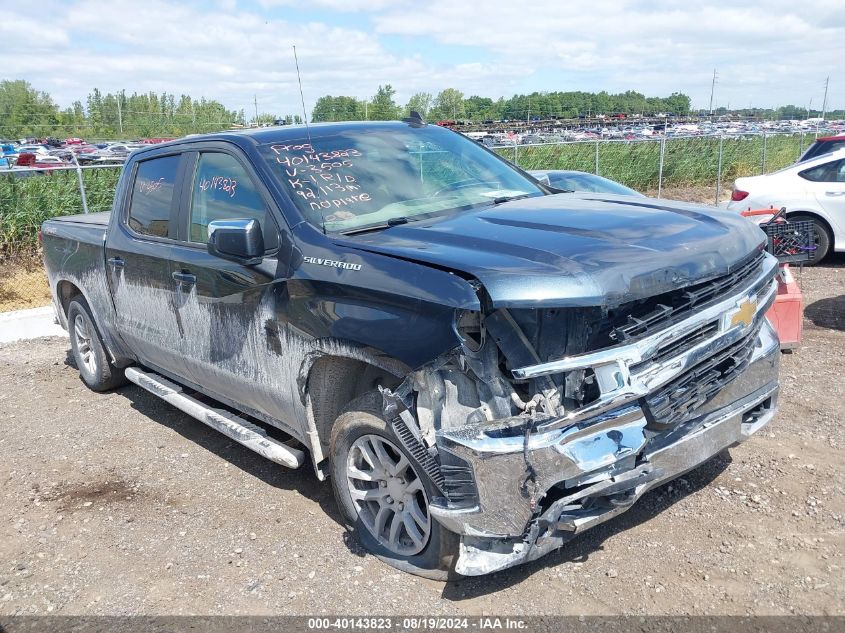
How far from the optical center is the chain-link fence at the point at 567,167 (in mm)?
11219

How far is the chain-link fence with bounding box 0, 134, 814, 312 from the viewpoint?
11219 millimetres

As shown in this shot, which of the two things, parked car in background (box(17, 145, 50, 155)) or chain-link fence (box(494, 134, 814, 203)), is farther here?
parked car in background (box(17, 145, 50, 155))

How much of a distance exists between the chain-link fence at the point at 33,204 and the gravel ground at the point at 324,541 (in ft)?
21.7

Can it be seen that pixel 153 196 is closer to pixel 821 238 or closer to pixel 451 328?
pixel 451 328

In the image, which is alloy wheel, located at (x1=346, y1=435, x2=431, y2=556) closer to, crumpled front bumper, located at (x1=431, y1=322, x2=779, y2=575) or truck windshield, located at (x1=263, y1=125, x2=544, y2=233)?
crumpled front bumper, located at (x1=431, y1=322, x2=779, y2=575)

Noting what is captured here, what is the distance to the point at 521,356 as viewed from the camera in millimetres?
2822

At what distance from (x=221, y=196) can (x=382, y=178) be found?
938 millimetres

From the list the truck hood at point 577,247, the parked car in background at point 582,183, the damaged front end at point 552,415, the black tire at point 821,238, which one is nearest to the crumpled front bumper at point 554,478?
the damaged front end at point 552,415

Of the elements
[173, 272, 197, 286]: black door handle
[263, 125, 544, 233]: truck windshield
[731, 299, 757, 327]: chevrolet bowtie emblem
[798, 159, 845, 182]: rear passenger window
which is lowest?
[173, 272, 197, 286]: black door handle

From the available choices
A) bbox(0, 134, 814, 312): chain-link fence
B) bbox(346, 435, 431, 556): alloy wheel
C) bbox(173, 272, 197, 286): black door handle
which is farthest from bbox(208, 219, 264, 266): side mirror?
bbox(0, 134, 814, 312): chain-link fence

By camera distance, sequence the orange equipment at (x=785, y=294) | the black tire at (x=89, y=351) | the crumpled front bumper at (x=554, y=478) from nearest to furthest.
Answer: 1. the crumpled front bumper at (x=554, y=478)
2. the orange equipment at (x=785, y=294)
3. the black tire at (x=89, y=351)

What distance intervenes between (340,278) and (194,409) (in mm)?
1855

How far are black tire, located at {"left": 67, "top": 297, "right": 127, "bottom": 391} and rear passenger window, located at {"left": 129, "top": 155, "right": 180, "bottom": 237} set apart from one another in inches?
51.9

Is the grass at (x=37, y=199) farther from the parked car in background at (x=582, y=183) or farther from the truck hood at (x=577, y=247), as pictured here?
the truck hood at (x=577, y=247)
